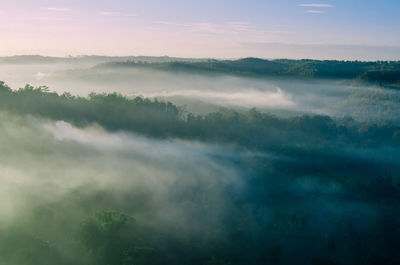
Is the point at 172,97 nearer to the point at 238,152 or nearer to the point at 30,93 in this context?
the point at 238,152

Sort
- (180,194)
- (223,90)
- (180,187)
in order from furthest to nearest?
(223,90), (180,187), (180,194)

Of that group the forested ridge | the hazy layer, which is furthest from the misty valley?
the hazy layer

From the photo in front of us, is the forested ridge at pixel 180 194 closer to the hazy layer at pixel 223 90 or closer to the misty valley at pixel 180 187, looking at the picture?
the misty valley at pixel 180 187

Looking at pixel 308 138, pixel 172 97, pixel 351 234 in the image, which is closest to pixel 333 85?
pixel 172 97

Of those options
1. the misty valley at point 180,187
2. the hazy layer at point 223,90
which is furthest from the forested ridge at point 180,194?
the hazy layer at point 223,90

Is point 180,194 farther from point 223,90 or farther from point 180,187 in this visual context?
point 223,90

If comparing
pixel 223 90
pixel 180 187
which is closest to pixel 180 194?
pixel 180 187

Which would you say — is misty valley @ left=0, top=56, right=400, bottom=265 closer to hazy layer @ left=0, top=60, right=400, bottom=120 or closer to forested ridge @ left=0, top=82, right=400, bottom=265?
forested ridge @ left=0, top=82, right=400, bottom=265

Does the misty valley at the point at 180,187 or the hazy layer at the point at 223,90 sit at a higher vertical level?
the hazy layer at the point at 223,90

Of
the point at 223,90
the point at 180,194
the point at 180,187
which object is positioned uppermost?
the point at 223,90
